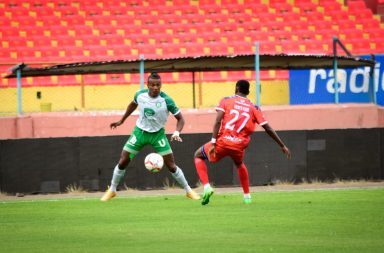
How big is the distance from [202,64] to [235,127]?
321 inches

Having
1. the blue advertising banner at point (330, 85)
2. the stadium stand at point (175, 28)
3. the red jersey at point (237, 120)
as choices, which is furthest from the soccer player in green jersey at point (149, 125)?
the stadium stand at point (175, 28)

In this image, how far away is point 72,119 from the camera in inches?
808

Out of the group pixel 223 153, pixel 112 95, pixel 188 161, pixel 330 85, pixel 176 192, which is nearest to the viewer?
pixel 223 153

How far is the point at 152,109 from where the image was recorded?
14.4 meters

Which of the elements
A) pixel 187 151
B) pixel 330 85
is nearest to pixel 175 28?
pixel 330 85

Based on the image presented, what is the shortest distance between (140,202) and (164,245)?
5830 millimetres

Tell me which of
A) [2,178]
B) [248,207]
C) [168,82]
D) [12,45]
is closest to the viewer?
[248,207]

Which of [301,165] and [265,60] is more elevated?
[265,60]

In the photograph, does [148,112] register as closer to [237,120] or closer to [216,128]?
[216,128]

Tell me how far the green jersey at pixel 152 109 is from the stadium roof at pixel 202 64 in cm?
506

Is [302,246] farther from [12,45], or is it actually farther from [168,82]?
[12,45]

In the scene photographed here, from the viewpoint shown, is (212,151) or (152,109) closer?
(212,151)

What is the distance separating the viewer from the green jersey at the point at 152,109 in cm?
1445

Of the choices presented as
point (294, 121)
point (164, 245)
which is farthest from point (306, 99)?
point (164, 245)
